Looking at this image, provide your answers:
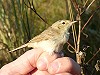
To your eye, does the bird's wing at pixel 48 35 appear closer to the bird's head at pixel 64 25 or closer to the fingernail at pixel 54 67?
the bird's head at pixel 64 25

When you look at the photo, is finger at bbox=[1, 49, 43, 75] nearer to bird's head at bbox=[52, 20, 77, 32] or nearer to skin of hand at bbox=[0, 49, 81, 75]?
skin of hand at bbox=[0, 49, 81, 75]

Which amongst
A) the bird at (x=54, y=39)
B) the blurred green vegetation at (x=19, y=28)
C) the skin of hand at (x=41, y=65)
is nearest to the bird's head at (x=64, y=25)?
the bird at (x=54, y=39)

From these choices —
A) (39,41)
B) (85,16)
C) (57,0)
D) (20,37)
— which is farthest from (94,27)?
(39,41)

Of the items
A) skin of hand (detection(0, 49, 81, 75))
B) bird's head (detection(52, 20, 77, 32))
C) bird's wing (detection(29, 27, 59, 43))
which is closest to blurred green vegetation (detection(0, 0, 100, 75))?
bird's head (detection(52, 20, 77, 32))

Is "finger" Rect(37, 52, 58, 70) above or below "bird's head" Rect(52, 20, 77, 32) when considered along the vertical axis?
below

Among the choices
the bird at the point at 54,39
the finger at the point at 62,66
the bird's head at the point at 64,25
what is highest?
the bird's head at the point at 64,25

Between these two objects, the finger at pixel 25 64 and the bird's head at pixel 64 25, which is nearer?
the finger at pixel 25 64

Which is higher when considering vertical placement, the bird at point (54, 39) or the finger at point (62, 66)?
the bird at point (54, 39)

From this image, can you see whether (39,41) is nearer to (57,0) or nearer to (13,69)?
(13,69)
